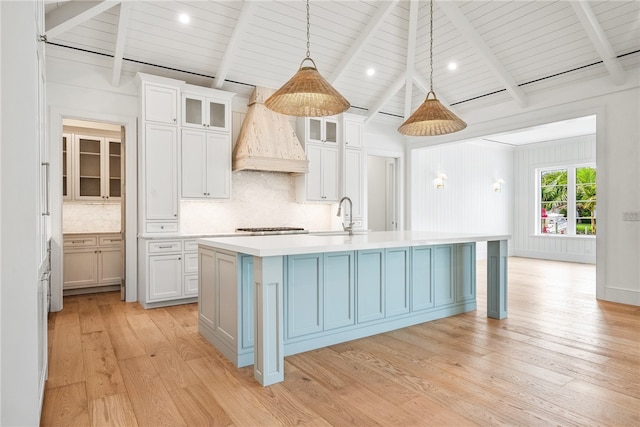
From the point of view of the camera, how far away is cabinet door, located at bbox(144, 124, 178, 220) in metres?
4.84

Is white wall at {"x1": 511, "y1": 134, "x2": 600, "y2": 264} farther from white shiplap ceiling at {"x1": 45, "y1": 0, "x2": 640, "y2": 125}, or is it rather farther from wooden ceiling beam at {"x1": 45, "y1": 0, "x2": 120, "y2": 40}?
wooden ceiling beam at {"x1": 45, "y1": 0, "x2": 120, "y2": 40}

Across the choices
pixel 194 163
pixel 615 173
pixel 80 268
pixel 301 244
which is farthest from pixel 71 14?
pixel 615 173

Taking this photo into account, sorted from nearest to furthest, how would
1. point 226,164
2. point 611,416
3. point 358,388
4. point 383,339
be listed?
point 611,416 → point 358,388 → point 383,339 → point 226,164

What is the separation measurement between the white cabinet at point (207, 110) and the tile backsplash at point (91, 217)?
221 cm

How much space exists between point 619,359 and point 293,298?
2.58 m

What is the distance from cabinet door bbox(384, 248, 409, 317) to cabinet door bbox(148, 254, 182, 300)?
276 cm

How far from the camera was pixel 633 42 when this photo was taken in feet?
15.2

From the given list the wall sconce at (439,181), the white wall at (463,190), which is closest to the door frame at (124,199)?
the white wall at (463,190)

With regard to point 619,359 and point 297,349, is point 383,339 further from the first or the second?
point 619,359

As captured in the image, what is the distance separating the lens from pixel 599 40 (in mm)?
4551

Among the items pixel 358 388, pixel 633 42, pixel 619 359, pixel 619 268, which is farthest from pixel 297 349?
pixel 633 42

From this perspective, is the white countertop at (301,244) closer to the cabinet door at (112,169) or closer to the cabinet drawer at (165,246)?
the cabinet drawer at (165,246)

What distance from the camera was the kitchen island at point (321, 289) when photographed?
101 inches

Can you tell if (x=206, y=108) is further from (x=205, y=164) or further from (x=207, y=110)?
(x=205, y=164)
